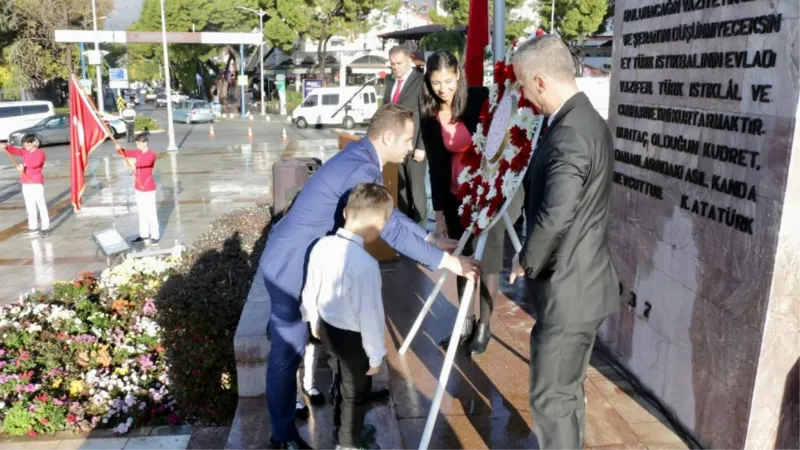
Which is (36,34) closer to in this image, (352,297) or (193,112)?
(193,112)

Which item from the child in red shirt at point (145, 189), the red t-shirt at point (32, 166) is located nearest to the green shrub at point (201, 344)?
the child in red shirt at point (145, 189)

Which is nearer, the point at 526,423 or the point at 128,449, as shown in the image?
the point at 526,423

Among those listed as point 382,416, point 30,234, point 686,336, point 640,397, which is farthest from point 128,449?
point 30,234

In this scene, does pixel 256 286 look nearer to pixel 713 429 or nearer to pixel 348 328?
pixel 348 328

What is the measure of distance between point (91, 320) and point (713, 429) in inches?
227

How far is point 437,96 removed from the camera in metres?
4.37

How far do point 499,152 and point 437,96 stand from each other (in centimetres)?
116

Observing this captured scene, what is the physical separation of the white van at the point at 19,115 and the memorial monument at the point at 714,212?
30.0 m

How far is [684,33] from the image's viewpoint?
3.47m

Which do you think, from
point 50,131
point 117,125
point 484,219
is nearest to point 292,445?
point 484,219

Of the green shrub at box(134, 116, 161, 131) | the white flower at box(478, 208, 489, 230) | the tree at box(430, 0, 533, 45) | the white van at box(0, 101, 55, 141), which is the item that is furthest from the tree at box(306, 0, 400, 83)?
the white flower at box(478, 208, 489, 230)

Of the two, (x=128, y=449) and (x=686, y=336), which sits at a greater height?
(x=686, y=336)

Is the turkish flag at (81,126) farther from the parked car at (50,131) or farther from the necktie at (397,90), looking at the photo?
the parked car at (50,131)

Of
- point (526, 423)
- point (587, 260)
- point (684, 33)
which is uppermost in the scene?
point (684, 33)
